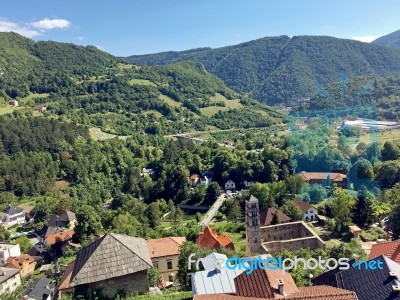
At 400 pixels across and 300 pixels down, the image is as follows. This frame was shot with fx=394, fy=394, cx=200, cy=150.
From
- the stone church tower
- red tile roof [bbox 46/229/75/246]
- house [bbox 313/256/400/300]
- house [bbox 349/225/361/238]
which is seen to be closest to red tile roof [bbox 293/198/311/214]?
house [bbox 349/225/361/238]

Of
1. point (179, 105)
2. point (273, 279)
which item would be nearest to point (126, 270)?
point (273, 279)

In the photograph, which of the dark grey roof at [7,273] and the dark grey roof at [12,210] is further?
the dark grey roof at [12,210]

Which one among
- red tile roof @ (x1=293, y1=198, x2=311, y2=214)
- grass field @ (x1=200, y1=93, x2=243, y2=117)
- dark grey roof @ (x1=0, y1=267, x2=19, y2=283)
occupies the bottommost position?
dark grey roof @ (x1=0, y1=267, x2=19, y2=283)

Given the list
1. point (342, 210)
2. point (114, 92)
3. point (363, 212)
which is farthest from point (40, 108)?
point (363, 212)

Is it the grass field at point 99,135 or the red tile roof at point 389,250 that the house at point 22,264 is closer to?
the red tile roof at point 389,250

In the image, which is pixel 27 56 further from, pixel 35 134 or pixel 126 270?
pixel 126 270

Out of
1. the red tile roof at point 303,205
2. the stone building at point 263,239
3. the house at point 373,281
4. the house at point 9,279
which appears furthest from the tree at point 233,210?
the house at point 373,281

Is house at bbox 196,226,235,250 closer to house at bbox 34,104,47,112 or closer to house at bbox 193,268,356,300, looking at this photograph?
house at bbox 193,268,356,300
